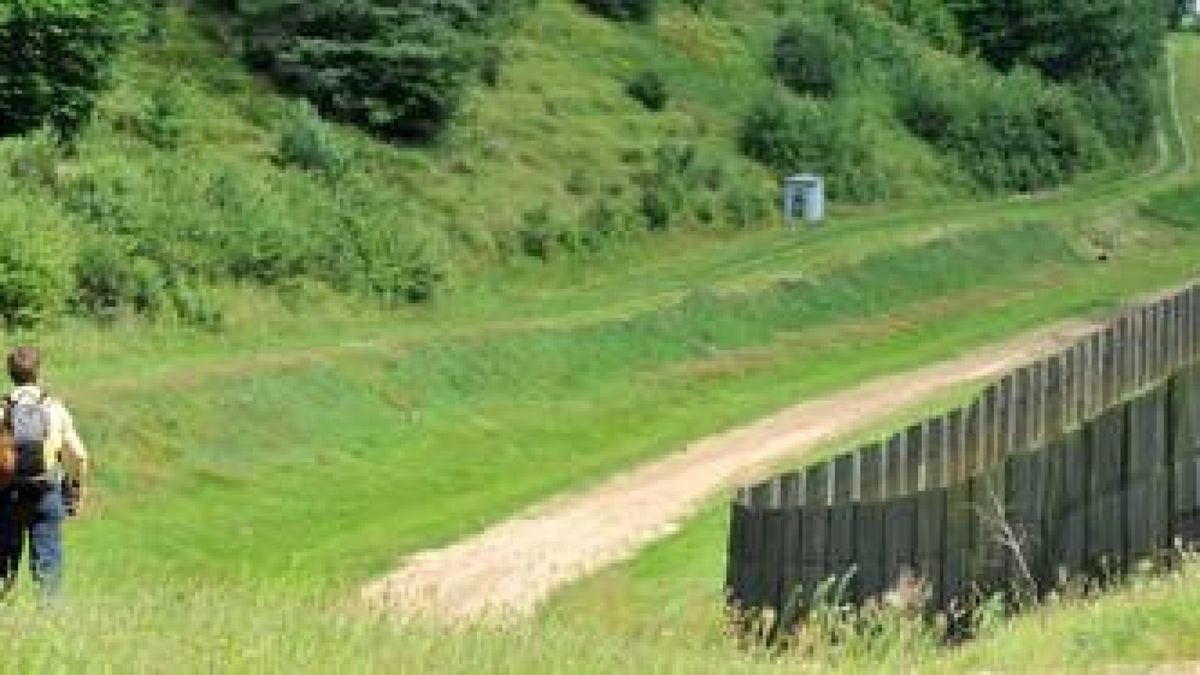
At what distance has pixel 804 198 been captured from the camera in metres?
68.4

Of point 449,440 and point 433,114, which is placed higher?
point 433,114

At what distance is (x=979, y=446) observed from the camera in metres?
22.9

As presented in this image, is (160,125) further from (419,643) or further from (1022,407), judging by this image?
(419,643)

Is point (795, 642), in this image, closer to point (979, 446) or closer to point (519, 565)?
point (979, 446)

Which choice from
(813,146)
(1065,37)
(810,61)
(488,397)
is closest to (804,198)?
(813,146)

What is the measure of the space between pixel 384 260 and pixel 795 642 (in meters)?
34.0

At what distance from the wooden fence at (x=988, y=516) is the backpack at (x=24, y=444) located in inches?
283

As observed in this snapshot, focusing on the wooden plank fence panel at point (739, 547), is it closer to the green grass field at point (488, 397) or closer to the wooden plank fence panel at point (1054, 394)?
the green grass field at point (488, 397)

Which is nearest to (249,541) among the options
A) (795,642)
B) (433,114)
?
(795,642)

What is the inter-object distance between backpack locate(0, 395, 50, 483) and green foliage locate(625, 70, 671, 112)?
58.0 m

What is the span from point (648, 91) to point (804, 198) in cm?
829

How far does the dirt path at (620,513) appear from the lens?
26.5 meters

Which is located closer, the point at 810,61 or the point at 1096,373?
the point at 1096,373

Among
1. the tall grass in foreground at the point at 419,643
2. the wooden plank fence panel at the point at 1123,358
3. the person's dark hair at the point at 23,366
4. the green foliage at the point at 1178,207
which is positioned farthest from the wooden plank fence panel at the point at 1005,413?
the green foliage at the point at 1178,207
